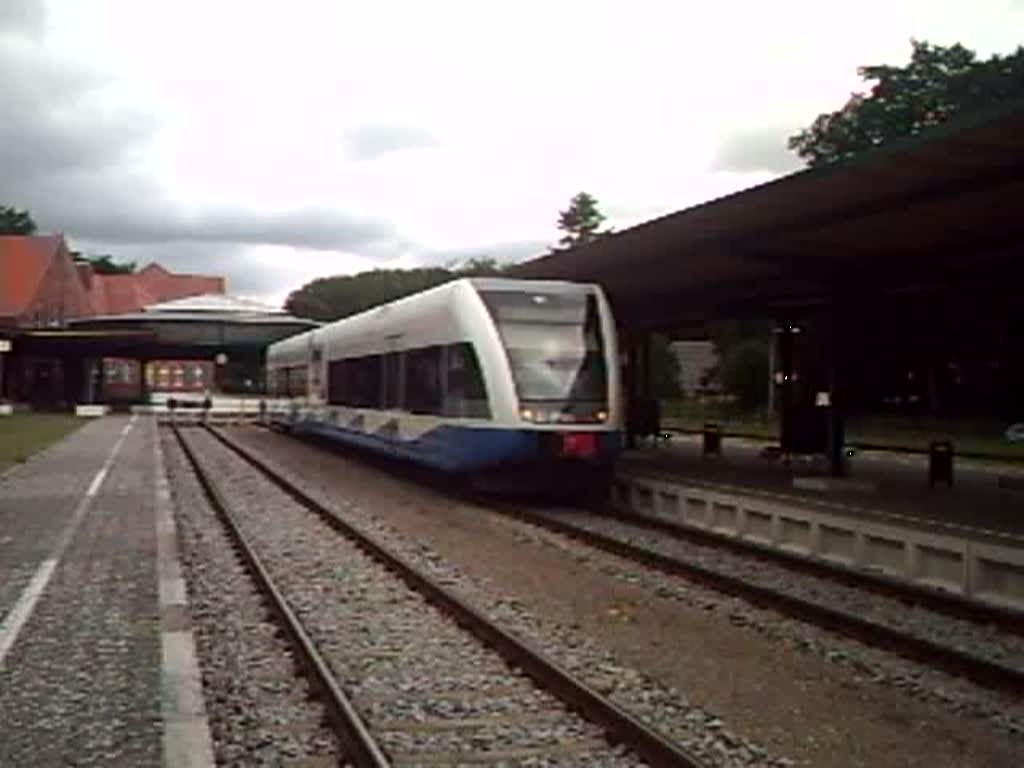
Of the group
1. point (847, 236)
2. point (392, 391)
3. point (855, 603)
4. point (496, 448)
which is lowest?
point (855, 603)

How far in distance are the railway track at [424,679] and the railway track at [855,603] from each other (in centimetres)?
256

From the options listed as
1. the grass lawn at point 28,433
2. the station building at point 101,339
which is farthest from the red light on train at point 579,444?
the station building at point 101,339

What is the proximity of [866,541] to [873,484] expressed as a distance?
835 centimetres

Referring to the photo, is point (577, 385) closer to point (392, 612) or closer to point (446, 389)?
point (446, 389)

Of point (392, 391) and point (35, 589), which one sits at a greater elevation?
point (392, 391)

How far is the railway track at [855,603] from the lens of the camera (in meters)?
8.61

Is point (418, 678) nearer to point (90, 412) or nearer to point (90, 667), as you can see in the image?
point (90, 667)

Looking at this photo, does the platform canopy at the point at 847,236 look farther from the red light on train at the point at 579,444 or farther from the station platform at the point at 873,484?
the station platform at the point at 873,484

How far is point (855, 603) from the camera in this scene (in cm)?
1099

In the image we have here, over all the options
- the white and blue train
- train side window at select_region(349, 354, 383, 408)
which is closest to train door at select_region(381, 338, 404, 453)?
train side window at select_region(349, 354, 383, 408)

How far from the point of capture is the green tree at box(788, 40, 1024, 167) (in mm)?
54625

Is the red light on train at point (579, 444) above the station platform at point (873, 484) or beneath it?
above

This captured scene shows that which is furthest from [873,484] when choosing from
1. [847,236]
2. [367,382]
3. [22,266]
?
[22,266]

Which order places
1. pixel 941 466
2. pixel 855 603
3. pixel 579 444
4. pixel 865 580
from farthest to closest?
pixel 941 466
pixel 579 444
pixel 865 580
pixel 855 603
